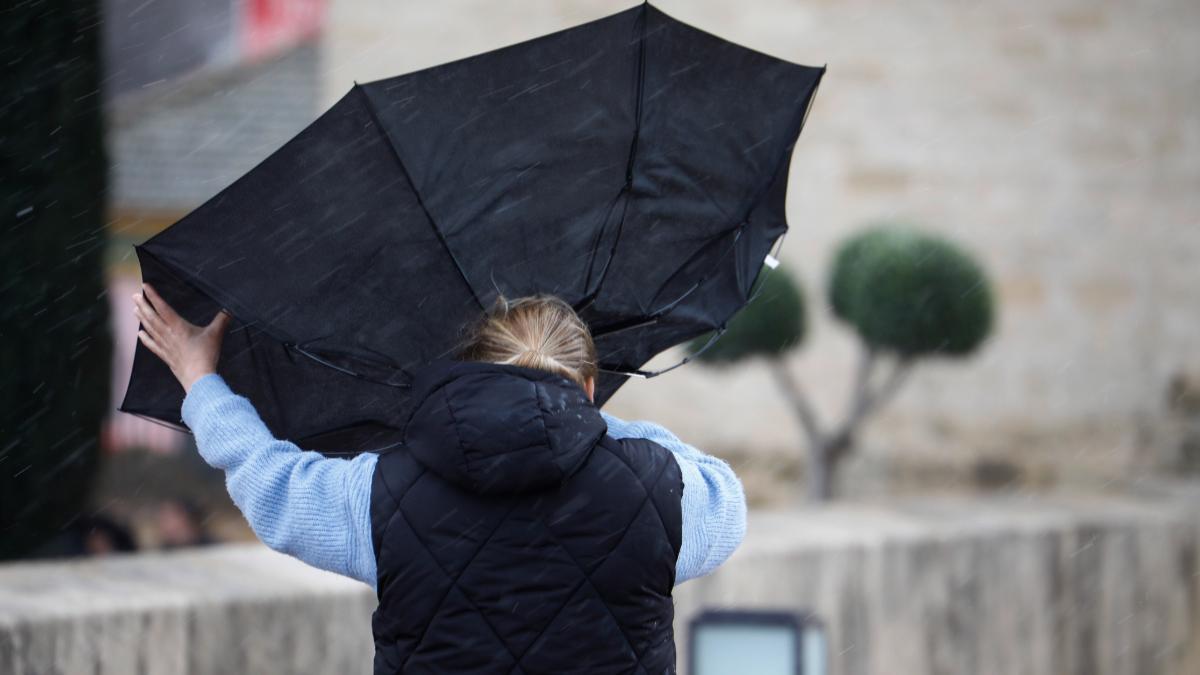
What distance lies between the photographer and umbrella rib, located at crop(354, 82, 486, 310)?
2.37 m

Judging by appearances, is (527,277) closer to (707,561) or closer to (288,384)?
(288,384)

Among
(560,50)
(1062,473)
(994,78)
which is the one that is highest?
(994,78)

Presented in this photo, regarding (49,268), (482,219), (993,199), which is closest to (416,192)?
Answer: (482,219)

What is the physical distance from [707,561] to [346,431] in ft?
2.71

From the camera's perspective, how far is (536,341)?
228cm

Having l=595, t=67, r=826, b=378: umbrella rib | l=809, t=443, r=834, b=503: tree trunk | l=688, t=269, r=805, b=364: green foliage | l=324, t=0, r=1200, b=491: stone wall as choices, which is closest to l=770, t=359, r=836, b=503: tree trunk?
l=809, t=443, r=834, b=503: tree trunk

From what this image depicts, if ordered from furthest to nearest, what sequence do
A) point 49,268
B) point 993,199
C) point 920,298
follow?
point 993,199, point 920,298, point 49,268

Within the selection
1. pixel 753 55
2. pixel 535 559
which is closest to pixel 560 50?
pixel 753 55

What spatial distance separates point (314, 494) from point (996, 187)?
790cm

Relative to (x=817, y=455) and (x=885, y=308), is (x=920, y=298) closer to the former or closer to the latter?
(x=885, y=308)

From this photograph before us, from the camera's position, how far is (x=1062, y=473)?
30.8 ft

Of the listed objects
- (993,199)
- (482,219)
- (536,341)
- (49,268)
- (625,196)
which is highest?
(993,199)

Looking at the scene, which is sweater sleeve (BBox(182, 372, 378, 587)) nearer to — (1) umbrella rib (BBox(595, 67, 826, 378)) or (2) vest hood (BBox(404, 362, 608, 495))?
(2) vest hood (BBox(404, 362, 608, 495))

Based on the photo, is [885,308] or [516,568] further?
[885,308]
